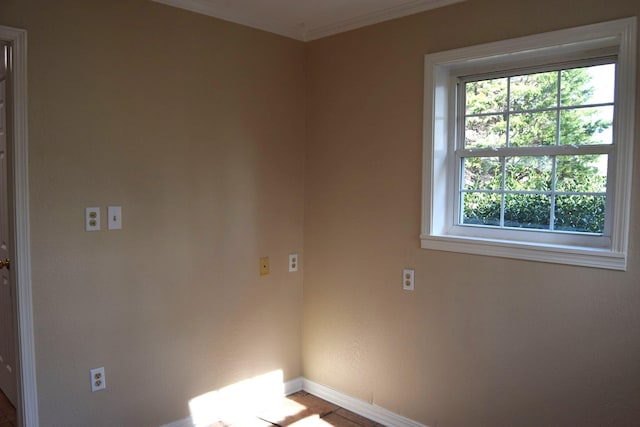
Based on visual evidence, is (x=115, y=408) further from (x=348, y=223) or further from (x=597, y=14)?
(x=597, y=14)

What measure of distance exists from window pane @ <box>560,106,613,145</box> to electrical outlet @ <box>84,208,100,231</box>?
226cm

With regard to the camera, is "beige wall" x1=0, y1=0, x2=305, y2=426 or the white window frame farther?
"beige wall" x1=0, y1=0, x2=305, y2=426

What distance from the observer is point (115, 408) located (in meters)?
2.55

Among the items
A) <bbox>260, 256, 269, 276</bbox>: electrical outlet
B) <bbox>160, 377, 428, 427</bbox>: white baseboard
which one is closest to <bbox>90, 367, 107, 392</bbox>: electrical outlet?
<bbox>160, 377, 428, 427</bbox>: white baseboard

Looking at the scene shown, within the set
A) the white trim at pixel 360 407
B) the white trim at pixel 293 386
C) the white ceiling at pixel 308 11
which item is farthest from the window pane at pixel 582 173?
the white trim at pixel 293 386

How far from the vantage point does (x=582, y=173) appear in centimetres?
233

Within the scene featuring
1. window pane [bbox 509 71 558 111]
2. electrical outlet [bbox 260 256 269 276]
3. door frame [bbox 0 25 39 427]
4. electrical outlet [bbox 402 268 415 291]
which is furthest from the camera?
electrical outlet [bbox 260 256 269 276]

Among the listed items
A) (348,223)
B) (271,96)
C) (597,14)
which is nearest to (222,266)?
(348,223)

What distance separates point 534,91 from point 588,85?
0.24 meters

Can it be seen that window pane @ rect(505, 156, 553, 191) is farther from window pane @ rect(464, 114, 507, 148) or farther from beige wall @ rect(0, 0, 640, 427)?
beige wall @ rect(0, 0, 640, 427)

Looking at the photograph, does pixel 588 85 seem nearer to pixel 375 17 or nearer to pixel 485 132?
pixel 485 132

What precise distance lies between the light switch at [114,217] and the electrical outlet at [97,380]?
71cm

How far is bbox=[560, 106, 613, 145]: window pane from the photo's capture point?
88.7 inches

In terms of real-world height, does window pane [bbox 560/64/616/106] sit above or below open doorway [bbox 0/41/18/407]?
above
